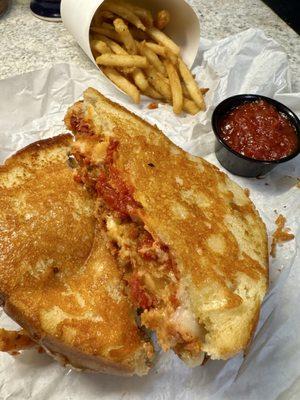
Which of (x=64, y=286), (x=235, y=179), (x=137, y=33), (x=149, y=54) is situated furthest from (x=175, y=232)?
(x=137, y=33)

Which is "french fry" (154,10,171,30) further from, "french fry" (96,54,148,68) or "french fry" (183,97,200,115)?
"french fry" (183,97,200,115)

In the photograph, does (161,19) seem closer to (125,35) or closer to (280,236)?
(125,35)

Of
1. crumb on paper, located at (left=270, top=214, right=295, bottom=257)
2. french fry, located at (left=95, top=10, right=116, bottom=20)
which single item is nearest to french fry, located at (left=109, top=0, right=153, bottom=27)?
french fry, located at (left=95, top=10, right=116, bottom=20)

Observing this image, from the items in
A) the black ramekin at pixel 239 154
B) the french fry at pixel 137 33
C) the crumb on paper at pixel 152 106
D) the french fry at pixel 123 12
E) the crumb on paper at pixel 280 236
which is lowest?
the crumb on paper at pixel 280 236

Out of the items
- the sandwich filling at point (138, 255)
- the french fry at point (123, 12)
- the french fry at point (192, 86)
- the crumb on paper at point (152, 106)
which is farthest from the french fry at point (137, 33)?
the sandwich filling at point (138, 255)

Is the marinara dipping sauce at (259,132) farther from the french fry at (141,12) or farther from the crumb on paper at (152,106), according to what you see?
the french fry at (141,12)

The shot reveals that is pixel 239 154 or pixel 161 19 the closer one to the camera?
pixel 239 154

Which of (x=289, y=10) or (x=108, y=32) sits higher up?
(x=108, y=32)
